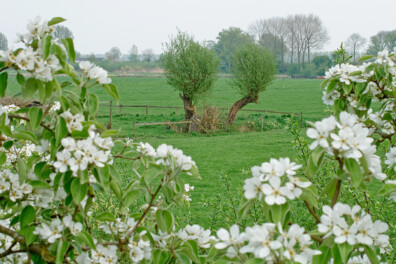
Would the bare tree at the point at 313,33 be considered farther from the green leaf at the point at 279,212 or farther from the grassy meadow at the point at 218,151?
the green leaf at the point at 279,212

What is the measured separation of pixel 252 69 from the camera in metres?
19.3

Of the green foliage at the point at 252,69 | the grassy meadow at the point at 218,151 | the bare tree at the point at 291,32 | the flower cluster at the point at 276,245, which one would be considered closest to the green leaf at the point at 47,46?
the flower cluster at the point at 276,245

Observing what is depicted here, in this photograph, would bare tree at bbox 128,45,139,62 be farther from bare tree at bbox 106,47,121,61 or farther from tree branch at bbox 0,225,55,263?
tree branch at bbox 0,225,55,263

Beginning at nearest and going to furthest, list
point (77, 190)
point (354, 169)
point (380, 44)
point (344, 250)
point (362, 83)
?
1. point (344, 250)
2. point (354, 169)
3. point (77, 190)
4. point (362, 83)
5. point (380, 44)

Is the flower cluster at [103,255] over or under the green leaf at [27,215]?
under

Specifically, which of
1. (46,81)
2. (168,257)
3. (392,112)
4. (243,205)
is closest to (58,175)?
(46,81)

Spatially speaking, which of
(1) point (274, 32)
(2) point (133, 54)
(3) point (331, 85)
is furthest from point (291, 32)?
(3) point (331, 85)

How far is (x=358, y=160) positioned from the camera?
4.43 feet

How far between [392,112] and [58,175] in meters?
1.73

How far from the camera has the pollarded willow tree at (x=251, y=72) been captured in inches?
753

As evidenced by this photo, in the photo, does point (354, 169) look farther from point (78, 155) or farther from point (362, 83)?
point (362, 83)

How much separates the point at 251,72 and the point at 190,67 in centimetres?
288

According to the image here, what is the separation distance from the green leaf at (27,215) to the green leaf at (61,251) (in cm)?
16

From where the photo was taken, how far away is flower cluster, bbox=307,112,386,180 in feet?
4.15
